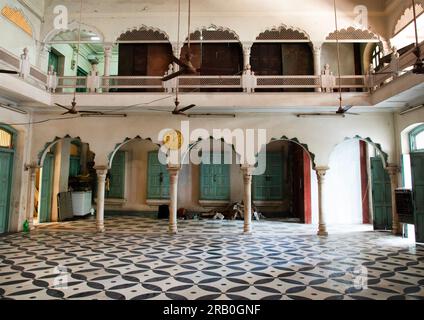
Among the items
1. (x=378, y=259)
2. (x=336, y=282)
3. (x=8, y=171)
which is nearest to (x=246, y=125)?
(x=378, y=259)

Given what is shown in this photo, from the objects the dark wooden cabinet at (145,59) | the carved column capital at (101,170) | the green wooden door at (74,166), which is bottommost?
the carved column capital at (101,170)

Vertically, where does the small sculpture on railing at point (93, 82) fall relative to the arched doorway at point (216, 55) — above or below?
below

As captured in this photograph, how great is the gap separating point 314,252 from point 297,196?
19.9 feet

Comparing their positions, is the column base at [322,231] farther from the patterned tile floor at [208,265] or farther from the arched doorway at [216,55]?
the arched doorway at [216,55]

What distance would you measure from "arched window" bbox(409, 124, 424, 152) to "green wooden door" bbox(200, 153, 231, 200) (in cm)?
714

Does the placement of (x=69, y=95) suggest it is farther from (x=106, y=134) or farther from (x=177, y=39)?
(x=177, y=39)

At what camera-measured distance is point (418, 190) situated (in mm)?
8148

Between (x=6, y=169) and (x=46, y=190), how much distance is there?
7.71 ft

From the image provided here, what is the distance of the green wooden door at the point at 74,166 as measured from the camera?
1367 centimetres

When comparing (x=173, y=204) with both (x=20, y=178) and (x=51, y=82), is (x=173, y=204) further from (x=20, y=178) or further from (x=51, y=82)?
(x=51, y=82)

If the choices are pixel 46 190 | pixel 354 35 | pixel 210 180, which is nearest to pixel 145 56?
pixel 210 180

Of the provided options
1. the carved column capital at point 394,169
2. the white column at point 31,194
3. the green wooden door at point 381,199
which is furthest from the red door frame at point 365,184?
the white column at point 31,194

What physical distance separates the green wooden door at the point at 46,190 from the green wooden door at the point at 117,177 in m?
2.59

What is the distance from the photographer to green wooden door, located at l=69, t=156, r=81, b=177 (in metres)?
13.7
